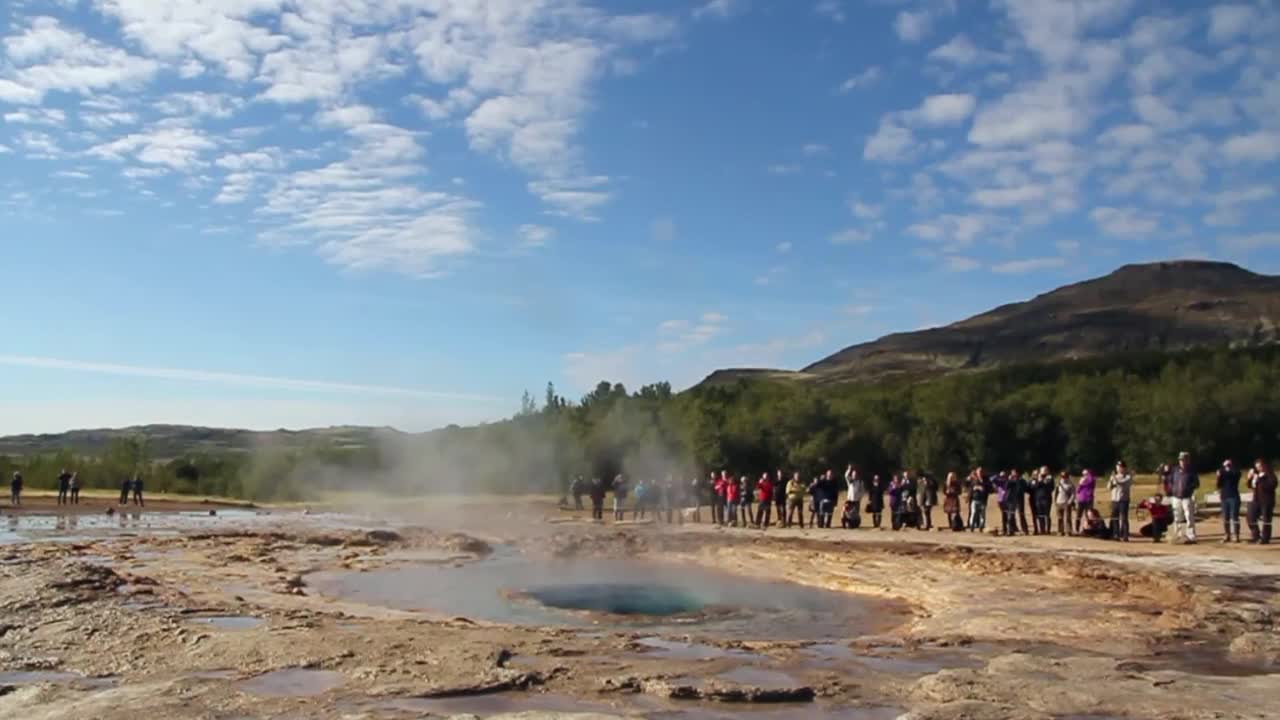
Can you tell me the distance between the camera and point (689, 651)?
12.3 metres

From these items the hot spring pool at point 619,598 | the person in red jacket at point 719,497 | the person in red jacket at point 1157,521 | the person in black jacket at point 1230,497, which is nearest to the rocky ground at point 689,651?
the hot spring pool at point 619,598

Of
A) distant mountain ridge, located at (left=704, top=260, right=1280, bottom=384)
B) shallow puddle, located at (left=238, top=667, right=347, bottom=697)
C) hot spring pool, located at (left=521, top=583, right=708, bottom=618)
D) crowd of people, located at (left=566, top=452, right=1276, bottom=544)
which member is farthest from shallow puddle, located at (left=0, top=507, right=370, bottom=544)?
distant mountain ridge, located at (left=704, top=260, right=1280, bottom=384)

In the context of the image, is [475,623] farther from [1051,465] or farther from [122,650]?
[1051,465]

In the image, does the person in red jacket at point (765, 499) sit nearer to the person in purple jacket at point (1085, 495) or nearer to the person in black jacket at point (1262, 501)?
the person in purple jacket at point (1085, 495)

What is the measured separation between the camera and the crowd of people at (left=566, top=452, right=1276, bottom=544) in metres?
21.5

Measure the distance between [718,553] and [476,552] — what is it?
257 inches

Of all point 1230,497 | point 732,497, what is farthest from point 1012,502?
point 732,497

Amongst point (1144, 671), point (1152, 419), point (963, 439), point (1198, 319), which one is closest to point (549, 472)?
point (963, 439)

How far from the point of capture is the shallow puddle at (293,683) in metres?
9.74

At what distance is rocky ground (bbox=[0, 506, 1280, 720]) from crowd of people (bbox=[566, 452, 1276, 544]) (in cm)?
193

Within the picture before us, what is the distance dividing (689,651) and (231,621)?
586 centimetres

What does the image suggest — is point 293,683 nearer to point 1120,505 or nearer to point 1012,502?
point 1120,505

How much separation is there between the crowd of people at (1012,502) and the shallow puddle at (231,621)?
16.8 m

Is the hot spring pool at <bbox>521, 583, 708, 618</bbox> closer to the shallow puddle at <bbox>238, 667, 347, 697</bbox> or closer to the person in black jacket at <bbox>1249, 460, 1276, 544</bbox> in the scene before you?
the shallow puddle at <bbox>238, 667, 347, 697</bbox>
